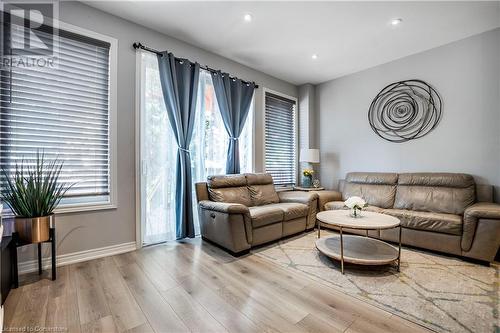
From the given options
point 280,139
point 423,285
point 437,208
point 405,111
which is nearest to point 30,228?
point 423,285

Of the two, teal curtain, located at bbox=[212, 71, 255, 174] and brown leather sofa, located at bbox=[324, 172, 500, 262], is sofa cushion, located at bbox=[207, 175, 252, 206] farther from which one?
brown leather sofa, located at bbox=[324, 172, 500, 262]

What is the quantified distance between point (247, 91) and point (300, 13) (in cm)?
152

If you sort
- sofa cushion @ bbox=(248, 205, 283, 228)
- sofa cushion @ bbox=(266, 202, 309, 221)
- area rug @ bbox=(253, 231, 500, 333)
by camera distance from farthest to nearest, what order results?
1. sofa cushion @ bbox=(266, 202, 309, 221)
2. sofa cushion @ bbox=(248, 205, 283, 228)
3. area rug @ bbox=(253, 231, 500, 333)

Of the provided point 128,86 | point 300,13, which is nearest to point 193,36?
point 128,86

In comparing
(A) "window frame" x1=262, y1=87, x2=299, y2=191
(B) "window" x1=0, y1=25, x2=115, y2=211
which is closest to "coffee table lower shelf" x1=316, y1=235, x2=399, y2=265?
(A) "window frame" x1=262, y1=87, x2=299, y2=191

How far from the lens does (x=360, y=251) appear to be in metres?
2.39

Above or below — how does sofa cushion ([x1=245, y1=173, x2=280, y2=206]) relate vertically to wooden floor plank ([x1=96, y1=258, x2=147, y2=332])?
above

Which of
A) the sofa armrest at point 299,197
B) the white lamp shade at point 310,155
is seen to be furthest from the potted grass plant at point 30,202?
the white lamp shade at point 310,155

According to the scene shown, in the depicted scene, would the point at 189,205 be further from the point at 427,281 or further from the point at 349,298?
the point at 427,281

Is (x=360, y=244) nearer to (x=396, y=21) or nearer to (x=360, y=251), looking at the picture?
(x=360, y=251)

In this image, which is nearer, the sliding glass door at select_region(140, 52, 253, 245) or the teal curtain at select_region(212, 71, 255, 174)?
the sliding glass door at select_region(140, 52, 253, 245)

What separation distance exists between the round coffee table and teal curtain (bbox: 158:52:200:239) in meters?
1.72

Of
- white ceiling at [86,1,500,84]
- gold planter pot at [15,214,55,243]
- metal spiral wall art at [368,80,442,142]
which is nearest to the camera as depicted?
gold planter pot at [15,214,55,243]

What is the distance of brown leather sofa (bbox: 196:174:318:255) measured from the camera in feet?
8.50
